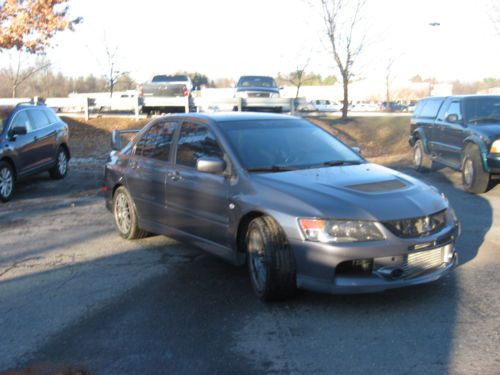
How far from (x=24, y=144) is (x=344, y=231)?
26.9 feet

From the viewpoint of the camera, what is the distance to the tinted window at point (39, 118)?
1180 centimetres

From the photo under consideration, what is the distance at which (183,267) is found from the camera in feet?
20.4

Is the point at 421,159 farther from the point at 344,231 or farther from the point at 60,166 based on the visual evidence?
the point at 344,231

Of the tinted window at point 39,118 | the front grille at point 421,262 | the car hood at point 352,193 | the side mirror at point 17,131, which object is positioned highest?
the tinted window at point 39,118

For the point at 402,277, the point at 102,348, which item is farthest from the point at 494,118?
the point at 102,348

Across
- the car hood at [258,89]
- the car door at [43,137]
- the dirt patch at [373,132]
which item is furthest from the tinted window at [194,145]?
the car hood at [258,89]

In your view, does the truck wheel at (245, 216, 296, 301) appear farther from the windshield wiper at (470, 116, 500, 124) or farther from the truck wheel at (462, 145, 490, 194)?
the windshield wiper at (470, 116, 500, 124)

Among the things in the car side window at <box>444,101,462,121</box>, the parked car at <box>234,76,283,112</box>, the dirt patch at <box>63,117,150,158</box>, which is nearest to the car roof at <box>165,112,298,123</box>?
the car side window at <box>444,101,462,121</box>

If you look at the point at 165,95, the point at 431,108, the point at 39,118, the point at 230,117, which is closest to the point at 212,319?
the point at 230,117

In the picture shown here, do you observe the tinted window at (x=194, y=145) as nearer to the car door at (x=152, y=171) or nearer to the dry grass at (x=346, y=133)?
the car door at (x=152, y=171)

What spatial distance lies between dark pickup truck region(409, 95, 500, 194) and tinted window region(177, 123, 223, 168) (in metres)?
5.62

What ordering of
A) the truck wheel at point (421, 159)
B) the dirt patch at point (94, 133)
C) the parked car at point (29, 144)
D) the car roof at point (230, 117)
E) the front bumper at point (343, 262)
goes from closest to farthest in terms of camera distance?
the front bumper at point (343, 262) → the car roof at point (230, 117) → the parked car at point (29, 144) → the truck wheel at point (421, 159) → the dirt patch at point (94, 133)

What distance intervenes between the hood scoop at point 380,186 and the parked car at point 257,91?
16.2m

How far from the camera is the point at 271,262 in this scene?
15.9 feet
